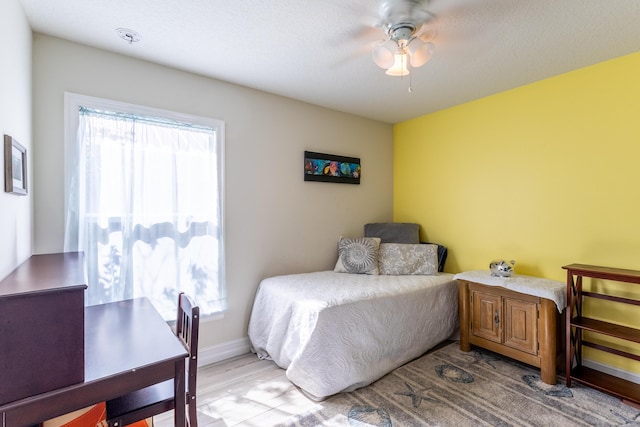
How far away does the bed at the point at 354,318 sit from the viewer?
6.75 ft

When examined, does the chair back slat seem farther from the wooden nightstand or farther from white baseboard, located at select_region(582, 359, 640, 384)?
white baseboard, located at select_region(582, 359, 640, 384)

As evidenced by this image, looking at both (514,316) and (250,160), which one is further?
(250,160)

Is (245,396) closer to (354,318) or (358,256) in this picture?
(354,318)

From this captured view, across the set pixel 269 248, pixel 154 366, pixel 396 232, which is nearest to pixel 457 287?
pixel 396 232

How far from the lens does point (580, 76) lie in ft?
7.85

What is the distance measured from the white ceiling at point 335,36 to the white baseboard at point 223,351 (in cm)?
230

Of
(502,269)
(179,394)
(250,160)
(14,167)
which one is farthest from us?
(250,160)

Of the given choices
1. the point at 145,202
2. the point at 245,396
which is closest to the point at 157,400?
the point at 245,396

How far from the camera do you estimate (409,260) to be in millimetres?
3115

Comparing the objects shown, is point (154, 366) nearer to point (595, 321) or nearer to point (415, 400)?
point (415, 400)

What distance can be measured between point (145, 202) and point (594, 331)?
333cm

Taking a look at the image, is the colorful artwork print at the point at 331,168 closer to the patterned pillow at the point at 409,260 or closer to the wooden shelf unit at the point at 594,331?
the patterned pillow at the point at 409,260

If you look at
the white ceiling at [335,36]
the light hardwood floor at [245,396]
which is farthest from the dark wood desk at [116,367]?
the white ceiling at [335,36]

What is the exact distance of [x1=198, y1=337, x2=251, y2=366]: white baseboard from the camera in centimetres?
250
